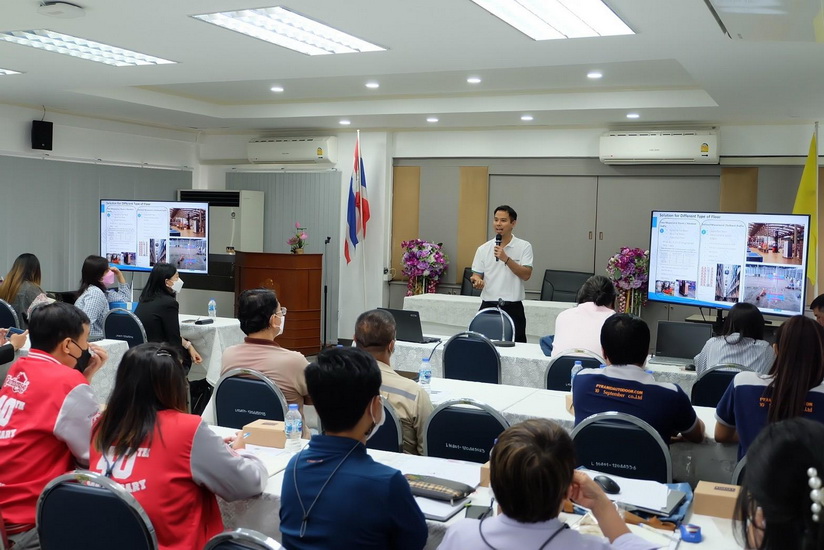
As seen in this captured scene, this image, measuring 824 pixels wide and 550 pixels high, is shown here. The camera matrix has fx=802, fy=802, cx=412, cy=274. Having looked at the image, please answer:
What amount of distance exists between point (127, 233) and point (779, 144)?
7.35 metres

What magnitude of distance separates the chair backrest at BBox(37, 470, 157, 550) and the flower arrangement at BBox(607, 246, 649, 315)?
7.52 m

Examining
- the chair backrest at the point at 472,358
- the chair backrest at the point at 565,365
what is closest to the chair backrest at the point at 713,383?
the chair backrest at the point at 565,365

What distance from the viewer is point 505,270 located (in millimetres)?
7352

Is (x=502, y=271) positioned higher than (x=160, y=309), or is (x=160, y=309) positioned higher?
(x=502, y=271)

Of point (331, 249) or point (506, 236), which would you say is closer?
point (506, 236)

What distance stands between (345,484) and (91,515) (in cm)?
76

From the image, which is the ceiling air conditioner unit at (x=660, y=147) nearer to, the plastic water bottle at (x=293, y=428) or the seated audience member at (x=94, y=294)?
the seated audience member at (x=94, y=294)

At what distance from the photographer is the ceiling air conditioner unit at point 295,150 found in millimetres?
10547

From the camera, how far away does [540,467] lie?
173cm

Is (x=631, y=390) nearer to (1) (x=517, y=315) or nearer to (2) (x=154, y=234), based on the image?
(1) (x=517, y=315)

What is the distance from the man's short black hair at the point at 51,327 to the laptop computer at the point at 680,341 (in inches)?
152

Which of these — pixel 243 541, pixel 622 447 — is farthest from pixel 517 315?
pixel 243 541

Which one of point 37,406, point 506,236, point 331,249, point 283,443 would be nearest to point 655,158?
point 506,236

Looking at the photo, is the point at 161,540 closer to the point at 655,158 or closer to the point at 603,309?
the point at 603,309
